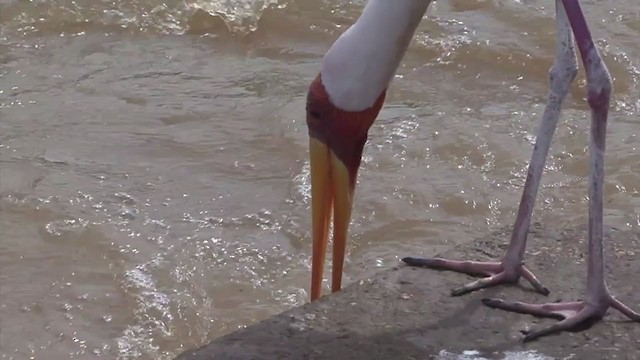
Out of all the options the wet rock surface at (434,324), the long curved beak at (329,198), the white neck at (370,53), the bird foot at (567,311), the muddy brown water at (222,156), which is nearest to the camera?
the wet rock surface at (434,324)

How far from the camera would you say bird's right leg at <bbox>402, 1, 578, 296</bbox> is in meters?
3.61

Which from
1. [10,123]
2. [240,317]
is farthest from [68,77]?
[240,317]

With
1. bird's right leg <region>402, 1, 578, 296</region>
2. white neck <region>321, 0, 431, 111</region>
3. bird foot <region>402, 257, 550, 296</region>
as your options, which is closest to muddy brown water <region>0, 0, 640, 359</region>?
bird foot <region>402, 257, 550, 296</region>

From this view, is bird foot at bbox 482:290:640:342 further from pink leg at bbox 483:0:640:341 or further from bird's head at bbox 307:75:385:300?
bird's head at bbox 307:75:385:300

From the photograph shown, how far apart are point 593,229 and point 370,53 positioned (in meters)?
0.83

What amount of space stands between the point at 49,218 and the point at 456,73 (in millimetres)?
3074

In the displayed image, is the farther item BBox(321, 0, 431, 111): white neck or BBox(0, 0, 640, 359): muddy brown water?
BBox(0, 0, 640, 359): muddy brown water

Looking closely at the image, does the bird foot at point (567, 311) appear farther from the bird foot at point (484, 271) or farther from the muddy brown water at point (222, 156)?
the muddy brown water at point (222, 156)

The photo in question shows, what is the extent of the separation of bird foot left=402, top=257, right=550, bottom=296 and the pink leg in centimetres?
12

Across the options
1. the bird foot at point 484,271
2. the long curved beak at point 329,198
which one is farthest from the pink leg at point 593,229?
the long curved beak at point 329,198

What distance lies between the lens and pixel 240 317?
15.1 ft

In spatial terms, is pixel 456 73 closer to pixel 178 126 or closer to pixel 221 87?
pixel 221 87

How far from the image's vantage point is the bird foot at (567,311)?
3.29 meters

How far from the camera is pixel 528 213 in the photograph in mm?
3619
